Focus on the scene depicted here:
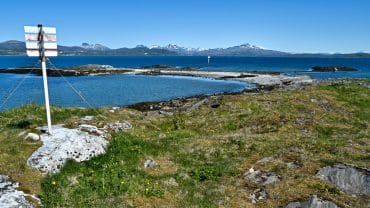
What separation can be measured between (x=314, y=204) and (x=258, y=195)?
278cm

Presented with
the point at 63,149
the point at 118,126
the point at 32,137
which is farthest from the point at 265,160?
the point at 32,137

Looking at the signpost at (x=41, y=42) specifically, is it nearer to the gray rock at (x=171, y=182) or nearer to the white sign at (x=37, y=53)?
the white sign at (x=37, y=53)

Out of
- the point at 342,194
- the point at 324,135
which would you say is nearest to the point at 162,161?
the point at 342,194

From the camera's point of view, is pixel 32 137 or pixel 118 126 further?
pixel 118 126

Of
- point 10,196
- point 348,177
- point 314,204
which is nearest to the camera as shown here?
point 10,196

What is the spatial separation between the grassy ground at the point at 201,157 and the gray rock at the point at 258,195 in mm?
288

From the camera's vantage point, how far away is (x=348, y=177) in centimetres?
2016

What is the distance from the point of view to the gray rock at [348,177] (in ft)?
63.5

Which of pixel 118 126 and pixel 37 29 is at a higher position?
pixel 37 29

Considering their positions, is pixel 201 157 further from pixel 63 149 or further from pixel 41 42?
pixel 41 42

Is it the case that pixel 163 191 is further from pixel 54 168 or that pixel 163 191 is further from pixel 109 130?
pixel 109 130

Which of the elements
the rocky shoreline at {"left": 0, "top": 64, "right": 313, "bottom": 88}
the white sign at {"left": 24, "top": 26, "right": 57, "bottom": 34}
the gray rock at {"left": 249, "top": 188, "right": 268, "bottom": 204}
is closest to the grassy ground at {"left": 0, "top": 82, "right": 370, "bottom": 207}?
the gray rock at {"left": 249, "top": 188, "right": 268, "bottom": 204}

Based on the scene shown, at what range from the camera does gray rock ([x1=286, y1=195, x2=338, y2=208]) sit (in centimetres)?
1728

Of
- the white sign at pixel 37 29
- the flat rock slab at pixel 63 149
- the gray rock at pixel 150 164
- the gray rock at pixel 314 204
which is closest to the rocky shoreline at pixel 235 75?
the gray rock at pixel 150 164
